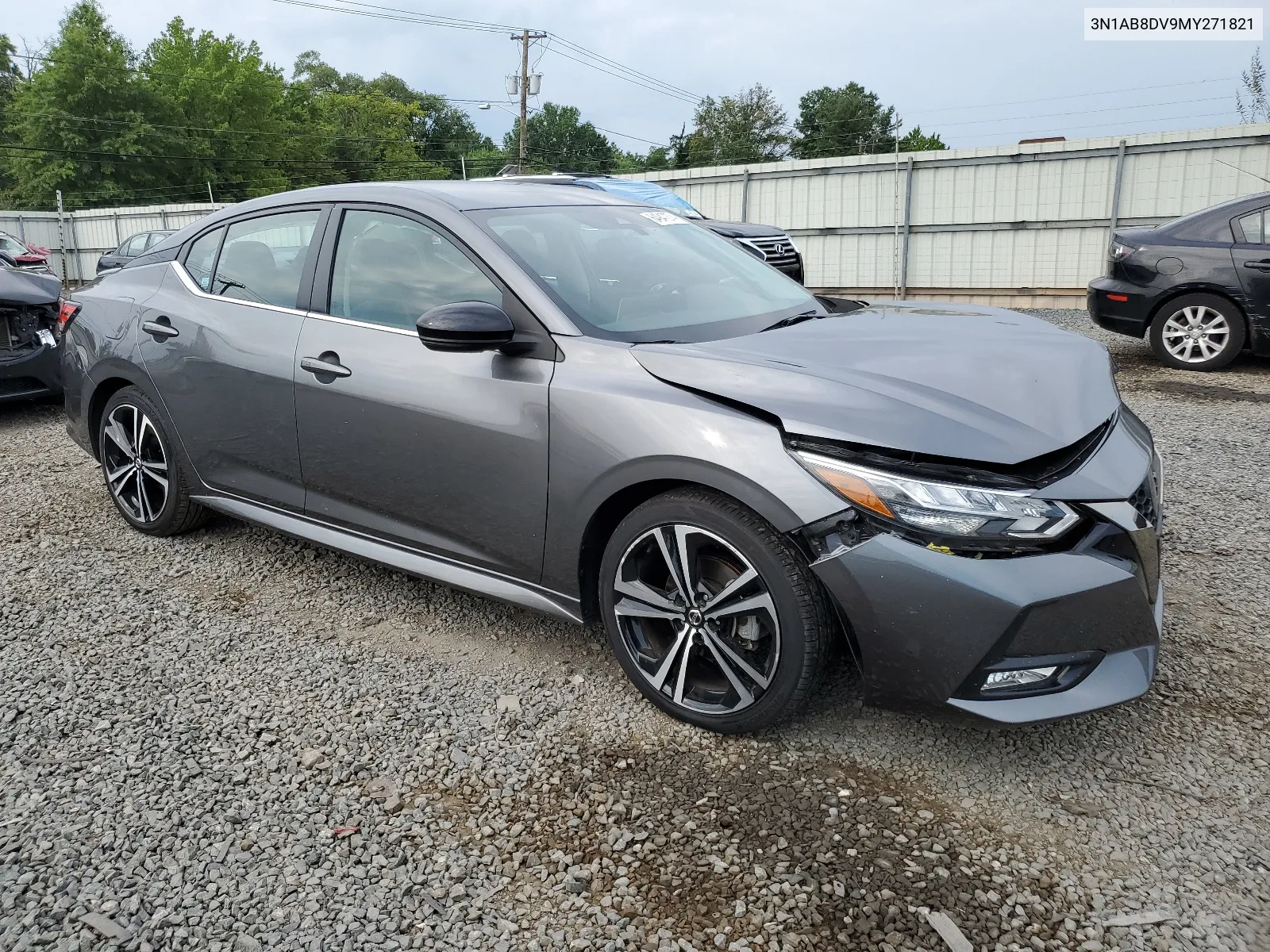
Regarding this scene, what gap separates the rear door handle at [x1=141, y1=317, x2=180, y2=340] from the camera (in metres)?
4.15

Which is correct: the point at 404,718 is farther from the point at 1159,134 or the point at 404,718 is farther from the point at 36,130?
the point at 36,130

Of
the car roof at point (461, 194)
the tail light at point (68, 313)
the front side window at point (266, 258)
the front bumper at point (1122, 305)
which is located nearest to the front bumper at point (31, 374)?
the tail light at point (68, 313)

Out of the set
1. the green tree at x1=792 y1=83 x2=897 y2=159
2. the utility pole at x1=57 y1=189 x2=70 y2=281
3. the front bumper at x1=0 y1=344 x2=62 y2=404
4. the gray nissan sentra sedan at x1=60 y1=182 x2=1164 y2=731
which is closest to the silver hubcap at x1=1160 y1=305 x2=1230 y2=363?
the gray nissan sentra sedan at x1=60 y1=182 x2=1164 y2=731

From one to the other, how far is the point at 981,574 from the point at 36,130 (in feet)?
196

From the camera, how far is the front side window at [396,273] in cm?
326

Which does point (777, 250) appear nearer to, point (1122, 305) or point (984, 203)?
point (1122, 305)

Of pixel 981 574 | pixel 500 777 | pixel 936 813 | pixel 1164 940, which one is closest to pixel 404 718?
pixel 500 777

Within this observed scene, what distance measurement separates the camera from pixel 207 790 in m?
2.64

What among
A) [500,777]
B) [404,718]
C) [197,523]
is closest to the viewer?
[500,777]

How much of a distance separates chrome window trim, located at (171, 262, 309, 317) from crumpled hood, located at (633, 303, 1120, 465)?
167 cm

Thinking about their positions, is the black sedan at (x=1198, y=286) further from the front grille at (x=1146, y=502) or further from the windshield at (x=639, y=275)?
the front grille at (x=1146, y=502)

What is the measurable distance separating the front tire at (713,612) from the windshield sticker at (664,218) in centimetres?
164

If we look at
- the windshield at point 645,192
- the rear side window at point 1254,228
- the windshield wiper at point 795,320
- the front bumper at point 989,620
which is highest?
the windshield at point 645,192

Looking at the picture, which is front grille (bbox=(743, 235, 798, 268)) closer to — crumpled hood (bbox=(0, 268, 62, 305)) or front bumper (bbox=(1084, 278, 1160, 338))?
front bumper (bbox=(1084, 278, 1160, 338))
